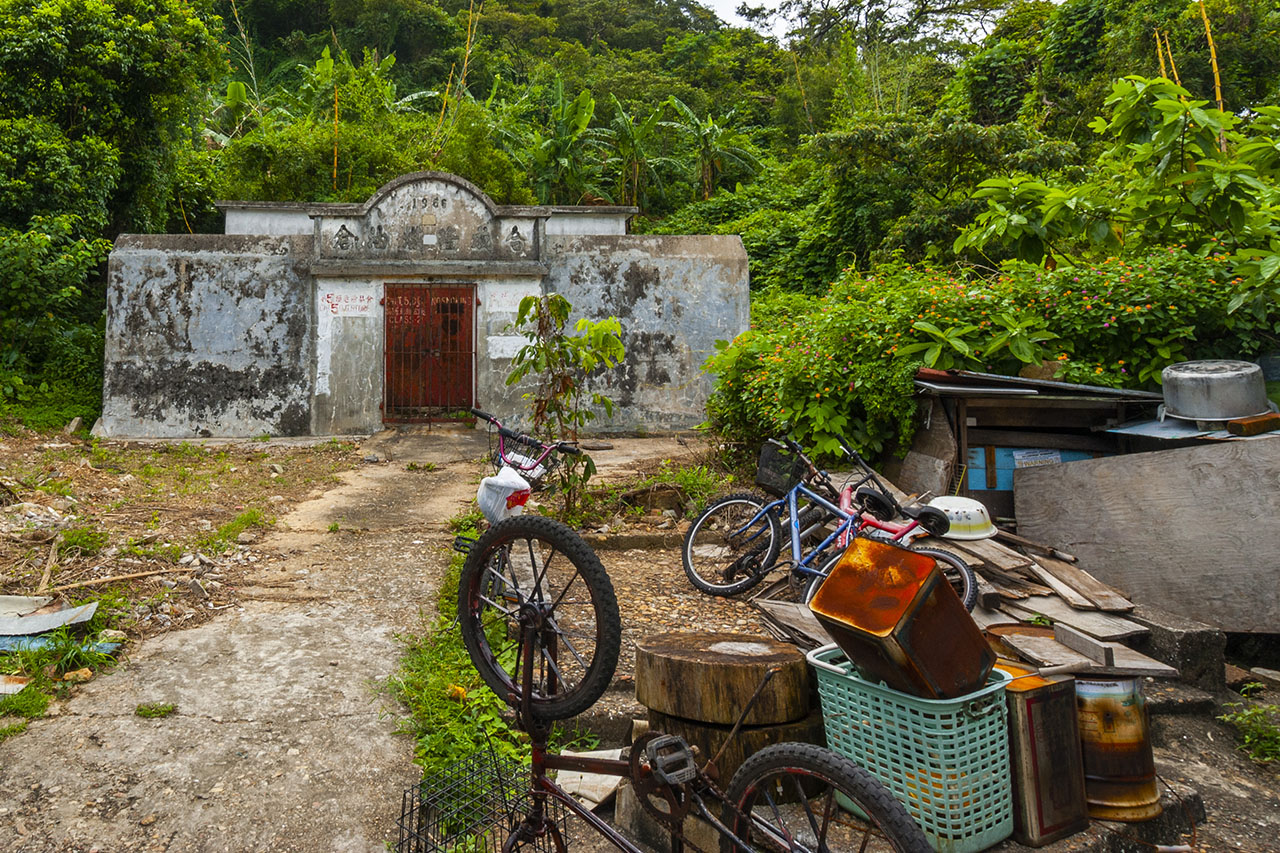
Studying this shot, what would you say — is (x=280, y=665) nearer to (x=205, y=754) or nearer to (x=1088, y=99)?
(x=205, y=754)

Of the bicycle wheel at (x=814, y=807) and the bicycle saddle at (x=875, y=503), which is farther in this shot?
the bicycle saddle at (x=875, y=503)

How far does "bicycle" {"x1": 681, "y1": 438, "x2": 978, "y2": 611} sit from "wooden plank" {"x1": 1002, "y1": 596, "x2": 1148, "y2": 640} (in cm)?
40

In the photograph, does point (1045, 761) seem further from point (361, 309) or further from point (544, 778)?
point (361, 309)

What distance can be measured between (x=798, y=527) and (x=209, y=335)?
9185 mm

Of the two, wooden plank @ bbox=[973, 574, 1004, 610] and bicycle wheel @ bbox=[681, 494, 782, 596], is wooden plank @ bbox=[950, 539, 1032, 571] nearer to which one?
wooden plank @ bbox=[973, 574, 1004, 610]

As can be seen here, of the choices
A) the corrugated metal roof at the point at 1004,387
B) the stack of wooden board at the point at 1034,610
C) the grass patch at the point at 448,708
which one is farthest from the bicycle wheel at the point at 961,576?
the grass patch at the point at 448,708

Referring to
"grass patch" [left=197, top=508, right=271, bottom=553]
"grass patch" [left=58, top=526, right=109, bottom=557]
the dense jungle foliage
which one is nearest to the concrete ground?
"grass patch" [left=197, top=508, right=271, bottom=553]

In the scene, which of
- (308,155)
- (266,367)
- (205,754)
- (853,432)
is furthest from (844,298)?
(308,155)

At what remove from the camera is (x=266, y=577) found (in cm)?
498

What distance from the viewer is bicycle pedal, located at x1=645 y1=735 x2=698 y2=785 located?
6.69 feet

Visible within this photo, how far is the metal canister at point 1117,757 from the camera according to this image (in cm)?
258

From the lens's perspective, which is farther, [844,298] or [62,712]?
[844,298]

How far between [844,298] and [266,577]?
5.45m

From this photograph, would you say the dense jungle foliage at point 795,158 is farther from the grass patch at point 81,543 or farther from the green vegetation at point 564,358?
the grass patch at point 81,543
